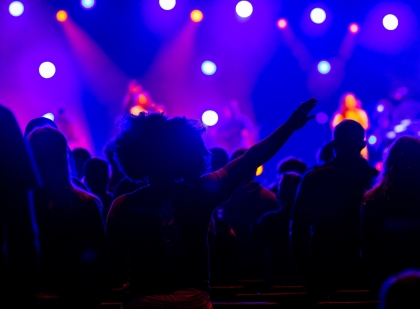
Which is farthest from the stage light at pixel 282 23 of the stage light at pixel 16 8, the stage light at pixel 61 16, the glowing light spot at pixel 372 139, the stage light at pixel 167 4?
the stage light at pixel 16 8

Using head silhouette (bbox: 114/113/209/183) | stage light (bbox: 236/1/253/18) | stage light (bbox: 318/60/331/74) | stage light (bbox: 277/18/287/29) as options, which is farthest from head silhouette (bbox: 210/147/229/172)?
stage light (bbox: 318/60/331/74)

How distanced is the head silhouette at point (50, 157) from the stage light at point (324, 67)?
11.8 meters

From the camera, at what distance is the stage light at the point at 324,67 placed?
13570mm

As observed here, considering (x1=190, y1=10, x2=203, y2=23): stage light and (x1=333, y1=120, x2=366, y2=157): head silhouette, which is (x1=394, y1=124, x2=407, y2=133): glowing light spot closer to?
(x1=190, y1=10, x2=203, y2=23): stage light

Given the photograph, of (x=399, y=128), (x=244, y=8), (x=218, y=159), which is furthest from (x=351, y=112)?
(x=218, y=159)

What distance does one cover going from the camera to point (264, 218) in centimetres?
428

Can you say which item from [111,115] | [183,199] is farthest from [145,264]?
[111,115]

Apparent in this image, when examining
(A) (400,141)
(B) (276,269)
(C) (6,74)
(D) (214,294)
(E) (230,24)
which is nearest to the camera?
(A) (400,141)

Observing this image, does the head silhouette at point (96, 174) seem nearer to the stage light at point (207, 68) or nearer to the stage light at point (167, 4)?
the stage light at point (167, 4)

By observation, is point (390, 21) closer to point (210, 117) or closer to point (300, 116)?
point (210, 117)

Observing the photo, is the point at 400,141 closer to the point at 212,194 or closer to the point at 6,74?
the point at 212,194

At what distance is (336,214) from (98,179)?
2014 millimetres

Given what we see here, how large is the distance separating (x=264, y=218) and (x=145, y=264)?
2253 mm

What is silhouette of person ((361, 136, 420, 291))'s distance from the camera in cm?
291
